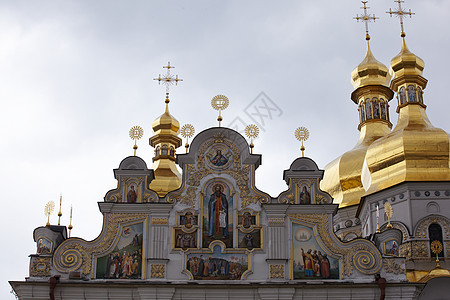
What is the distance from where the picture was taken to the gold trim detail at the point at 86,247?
2086 centimetres

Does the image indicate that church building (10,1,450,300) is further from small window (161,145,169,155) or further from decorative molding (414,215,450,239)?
small window (161,145,169,155)

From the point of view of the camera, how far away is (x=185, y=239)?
21312 mm

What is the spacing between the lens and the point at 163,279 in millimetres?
20719

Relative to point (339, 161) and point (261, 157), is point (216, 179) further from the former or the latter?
point (339, 161)

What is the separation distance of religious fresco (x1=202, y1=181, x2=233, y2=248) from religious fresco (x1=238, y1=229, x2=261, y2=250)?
0.91ft

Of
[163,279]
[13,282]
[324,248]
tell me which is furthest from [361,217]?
[13,282]

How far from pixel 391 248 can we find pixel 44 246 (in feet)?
31.1

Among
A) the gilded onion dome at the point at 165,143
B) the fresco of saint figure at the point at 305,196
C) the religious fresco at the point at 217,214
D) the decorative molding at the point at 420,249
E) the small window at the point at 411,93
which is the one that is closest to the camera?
the religious fresco at the point at 217,214

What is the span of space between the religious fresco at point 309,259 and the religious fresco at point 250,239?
3.17 ft

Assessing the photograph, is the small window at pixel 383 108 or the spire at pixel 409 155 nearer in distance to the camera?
the spire at pixel 409 155

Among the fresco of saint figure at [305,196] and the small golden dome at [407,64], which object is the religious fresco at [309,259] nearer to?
Answer: the fresco of saint figure at [305,196]

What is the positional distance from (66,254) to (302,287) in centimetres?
642

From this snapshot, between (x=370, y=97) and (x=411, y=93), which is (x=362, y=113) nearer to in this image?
(x=370, y=97)

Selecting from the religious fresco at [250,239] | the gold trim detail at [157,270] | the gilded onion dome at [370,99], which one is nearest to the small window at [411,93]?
the gilded onion dome at [370,99]
